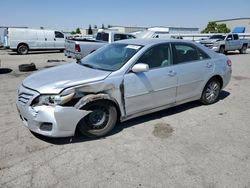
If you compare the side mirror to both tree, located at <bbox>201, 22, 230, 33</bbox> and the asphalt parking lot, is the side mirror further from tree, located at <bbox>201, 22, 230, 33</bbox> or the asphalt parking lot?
tree, located at <bbox>201, 22, 230, 33</bbox>

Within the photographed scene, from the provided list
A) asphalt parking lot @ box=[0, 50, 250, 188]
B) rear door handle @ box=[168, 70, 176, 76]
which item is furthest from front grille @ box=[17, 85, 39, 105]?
rear door handle @ box=[168, 70, 176, 76]

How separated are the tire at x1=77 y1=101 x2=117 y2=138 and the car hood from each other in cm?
42

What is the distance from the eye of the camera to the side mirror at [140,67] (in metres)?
3.81

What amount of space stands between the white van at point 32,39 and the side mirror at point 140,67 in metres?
16.0

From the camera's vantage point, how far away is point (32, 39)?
17.8 m

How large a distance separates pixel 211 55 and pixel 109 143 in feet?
10.6

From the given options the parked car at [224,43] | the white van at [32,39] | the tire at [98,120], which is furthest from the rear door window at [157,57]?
the white van at [32,39]

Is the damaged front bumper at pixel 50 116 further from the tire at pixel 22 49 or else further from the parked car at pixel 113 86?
the tire at pixel 22 49

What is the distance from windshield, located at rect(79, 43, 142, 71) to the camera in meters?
4.05

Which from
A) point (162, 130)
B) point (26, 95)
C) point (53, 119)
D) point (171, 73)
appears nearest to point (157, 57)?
point (171, 73)

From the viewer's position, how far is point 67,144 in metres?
3.62

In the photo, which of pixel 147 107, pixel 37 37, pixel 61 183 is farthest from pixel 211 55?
pixel 37 37

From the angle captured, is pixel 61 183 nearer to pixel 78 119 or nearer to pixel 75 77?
pixel 78 119

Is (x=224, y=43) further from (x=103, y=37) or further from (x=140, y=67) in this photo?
(x=140, y=67)
